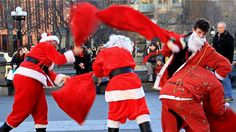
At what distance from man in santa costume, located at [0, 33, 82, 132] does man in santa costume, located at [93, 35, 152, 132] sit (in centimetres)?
79

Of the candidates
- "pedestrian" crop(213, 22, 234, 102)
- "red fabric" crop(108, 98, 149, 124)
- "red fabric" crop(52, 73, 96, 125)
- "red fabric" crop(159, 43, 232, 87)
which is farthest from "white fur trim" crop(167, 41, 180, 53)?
"pedestrian" crop(213, 22, 234, 102)

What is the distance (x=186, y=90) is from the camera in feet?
16.5

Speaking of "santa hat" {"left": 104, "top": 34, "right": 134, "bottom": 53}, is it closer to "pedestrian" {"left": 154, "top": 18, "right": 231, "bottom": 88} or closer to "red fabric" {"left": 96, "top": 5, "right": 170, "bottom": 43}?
"red fabric" {"left": 96, "top": 5, "right": 170, "bottom": 43}

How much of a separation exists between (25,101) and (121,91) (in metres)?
1.69

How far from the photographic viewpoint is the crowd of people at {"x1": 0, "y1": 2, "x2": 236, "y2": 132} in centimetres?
505

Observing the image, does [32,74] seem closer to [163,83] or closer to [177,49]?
[163,83]

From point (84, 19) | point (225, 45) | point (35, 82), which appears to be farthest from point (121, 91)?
point (225, 45)

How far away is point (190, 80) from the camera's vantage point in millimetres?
5047

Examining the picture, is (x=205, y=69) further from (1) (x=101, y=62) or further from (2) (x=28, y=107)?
(2) (x=28, y=107)

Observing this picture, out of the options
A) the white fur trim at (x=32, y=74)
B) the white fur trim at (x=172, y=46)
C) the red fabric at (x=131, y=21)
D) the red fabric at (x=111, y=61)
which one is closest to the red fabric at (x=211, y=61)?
the white fur trim at (x=172, y=46)

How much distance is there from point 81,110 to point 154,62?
6627mm

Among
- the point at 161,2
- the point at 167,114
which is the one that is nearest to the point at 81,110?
the point at 167,114

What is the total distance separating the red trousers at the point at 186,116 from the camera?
16.4ft

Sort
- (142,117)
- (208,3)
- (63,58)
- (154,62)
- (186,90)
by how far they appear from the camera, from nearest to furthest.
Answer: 1. (186,90)
2. (142,117)
3. (63,58)
4. (154,62)
5. (208,3)
